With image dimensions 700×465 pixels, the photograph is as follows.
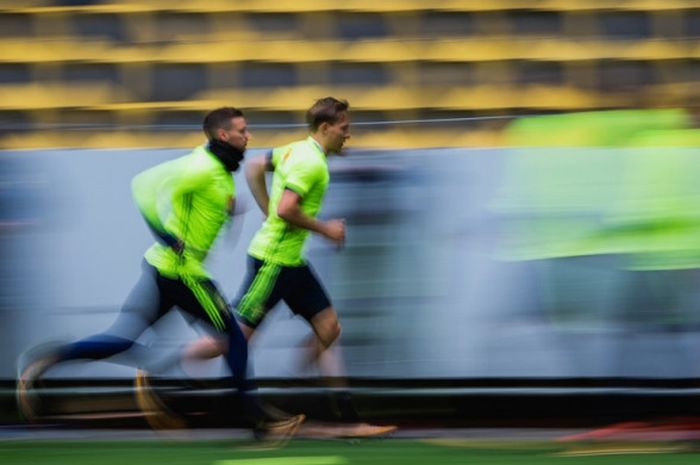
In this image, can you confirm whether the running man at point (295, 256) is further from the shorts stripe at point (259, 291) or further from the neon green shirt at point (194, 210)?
the neon green shirt at point (194, 210)

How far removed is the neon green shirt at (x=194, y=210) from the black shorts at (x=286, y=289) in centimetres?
25

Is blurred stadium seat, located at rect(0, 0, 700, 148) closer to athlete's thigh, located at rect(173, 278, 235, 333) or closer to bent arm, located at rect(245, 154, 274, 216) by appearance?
bent arm, located at rect(245, 154, 274, 216)

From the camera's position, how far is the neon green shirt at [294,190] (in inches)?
275

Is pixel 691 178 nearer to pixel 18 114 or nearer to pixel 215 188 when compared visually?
pixel 215 188

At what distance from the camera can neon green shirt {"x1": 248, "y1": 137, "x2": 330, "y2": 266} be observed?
6.99 metres

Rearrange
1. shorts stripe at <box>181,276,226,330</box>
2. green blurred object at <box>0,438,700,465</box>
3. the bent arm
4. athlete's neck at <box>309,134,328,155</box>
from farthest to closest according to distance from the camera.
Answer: the bent arm < athlete's neck at <box>309,134,328,155</box> < shorts stripe at <box>181,276,226,330</box> < green blurred object at <box>0,438,700,465</box>

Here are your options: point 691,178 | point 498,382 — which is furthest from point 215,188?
point 691,178

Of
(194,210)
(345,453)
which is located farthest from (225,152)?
(345,453)

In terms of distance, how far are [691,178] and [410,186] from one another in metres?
1.24

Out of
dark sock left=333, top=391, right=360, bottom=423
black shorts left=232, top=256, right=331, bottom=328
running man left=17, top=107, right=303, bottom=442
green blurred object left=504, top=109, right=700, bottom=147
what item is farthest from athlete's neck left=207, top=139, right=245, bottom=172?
green blurred object left=504, top=109, right=700, bottom=147

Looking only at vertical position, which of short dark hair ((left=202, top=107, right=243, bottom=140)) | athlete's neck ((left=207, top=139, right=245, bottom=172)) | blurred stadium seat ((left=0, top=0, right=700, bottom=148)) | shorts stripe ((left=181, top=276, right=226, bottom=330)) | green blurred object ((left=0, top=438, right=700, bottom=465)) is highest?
blurred stadium seat ((left=0, top=0, right=700, bottom=148))

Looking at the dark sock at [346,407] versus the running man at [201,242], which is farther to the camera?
the dark sock at [346,407]

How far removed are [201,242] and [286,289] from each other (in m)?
0.42

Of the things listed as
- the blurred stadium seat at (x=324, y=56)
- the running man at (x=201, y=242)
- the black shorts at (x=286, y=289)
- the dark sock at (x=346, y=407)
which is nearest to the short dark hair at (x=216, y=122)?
the running man at (x=201, y=242)
